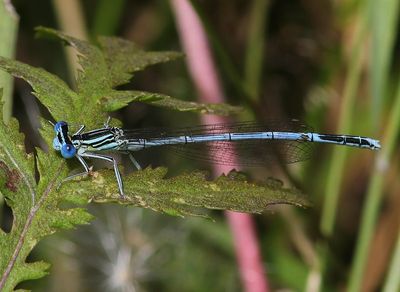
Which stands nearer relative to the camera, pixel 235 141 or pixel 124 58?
pixel 124 58

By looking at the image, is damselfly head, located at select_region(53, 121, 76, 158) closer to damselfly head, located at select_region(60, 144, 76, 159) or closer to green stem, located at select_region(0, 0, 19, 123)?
damselfly head, located at select_region(60, 144, 76, 159)

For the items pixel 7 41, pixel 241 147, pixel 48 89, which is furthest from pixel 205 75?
pixel 48 89

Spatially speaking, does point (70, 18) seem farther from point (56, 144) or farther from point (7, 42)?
point (56, 144)

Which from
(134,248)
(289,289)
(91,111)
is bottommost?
(289,289)

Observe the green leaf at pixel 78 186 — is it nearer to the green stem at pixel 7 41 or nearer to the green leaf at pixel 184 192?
the green leaf at pixel 184 192

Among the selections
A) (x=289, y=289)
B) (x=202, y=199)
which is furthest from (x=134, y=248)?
(x=202, y=199)

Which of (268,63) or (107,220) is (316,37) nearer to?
(268,63)

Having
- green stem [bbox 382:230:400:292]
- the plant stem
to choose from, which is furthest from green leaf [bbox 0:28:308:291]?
the plant stem
